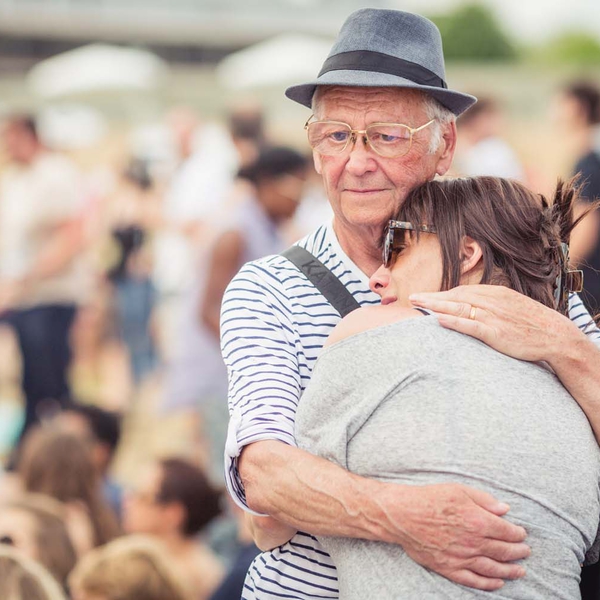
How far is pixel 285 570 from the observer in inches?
93.2

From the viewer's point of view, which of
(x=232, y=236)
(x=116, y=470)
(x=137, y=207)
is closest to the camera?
(x=232, y=236)

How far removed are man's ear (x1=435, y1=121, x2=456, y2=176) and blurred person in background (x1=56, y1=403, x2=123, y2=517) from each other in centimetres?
362

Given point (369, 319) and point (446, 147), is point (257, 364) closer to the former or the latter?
point (369, 319)

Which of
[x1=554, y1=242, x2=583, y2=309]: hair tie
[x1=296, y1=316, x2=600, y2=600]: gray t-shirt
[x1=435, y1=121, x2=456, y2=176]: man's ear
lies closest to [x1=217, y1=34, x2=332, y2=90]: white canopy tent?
[x1=435, y1=121, x2=456, y2=176]: man's ear

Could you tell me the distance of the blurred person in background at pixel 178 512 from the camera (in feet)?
16.7

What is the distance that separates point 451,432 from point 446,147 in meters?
1.03

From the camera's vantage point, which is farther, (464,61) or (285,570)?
(464,61)

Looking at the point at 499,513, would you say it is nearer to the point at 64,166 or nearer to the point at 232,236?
the point at 232,236

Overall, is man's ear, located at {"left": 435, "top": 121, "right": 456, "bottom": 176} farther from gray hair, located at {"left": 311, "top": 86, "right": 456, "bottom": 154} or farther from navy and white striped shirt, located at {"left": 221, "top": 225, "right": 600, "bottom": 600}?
navy and white striped shirt, located at {"left": 221, "top": 225, "right": 600, "bottom": 600}

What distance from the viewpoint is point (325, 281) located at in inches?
97.3

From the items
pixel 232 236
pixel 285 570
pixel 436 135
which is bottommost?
pixel 232 236

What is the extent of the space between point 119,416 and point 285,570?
13.0 ft

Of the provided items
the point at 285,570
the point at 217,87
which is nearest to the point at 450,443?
the point at 285,570

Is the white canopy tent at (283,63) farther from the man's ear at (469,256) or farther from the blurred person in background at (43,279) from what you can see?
the man's ear at (469,256)
